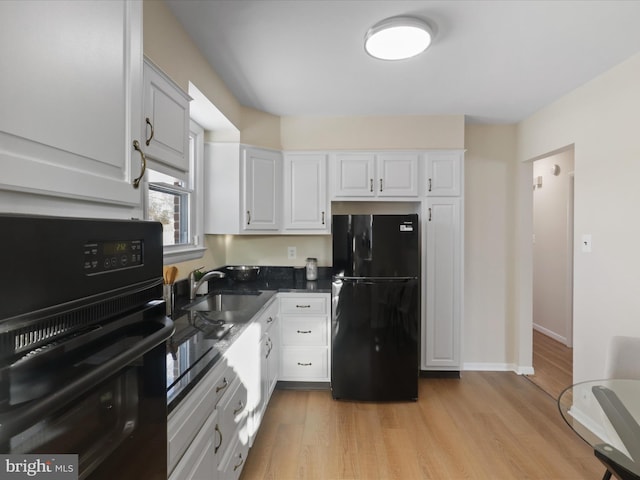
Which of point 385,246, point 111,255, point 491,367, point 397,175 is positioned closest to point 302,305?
point 385,246

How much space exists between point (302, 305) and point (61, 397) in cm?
244

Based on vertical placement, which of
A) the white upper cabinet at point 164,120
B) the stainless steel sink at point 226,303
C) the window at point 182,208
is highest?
the white upper cabinet at point 164,120

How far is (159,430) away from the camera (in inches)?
27.7

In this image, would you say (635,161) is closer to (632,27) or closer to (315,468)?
(632,27)

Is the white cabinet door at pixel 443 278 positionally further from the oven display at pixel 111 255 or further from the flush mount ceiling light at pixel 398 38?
the oven display at pixel 111 255

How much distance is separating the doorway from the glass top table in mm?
2301

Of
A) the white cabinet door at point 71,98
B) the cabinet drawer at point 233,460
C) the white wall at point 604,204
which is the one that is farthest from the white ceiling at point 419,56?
the cabinet drawer at point 233,460

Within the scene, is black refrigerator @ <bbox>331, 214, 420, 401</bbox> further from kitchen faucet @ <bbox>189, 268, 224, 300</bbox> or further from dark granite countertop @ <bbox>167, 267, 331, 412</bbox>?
kitchen faucet @ <bbox>189, 268, 224, 300</bbox>

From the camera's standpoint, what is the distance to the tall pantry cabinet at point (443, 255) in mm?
3004

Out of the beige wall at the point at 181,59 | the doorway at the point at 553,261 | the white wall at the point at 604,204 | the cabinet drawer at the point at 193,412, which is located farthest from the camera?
the doorway at the point at 553,261

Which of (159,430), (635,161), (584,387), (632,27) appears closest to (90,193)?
(159,430)

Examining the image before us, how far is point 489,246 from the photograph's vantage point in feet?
10.7

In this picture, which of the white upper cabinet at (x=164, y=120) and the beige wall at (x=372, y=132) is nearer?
the white upper cabinet at (x=164, y=120)

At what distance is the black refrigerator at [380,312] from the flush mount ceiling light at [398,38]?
1201 millimetres
